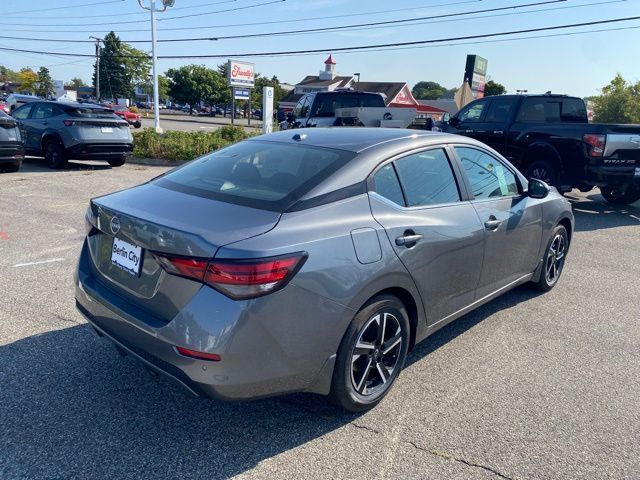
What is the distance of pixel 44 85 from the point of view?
7856cm

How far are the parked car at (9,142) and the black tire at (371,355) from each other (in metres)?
10.7

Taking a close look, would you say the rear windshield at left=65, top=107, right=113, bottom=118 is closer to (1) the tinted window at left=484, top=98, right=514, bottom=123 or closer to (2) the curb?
(2) the curb

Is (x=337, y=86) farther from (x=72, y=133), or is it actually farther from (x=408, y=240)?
(x=408, y=240)

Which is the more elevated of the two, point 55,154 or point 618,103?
point 618,103

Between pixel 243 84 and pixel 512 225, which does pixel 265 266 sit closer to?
pixel 512 225

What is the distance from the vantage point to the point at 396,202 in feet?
10.4

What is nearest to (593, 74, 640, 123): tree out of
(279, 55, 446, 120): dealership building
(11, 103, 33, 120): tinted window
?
(279, 55, 446, 120): dealership building

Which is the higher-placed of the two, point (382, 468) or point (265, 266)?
point (265, 266)

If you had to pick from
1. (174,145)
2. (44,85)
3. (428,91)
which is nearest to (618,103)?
(174,145)

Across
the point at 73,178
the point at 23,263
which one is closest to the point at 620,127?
the point at 23,263

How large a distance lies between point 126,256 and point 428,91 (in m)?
149

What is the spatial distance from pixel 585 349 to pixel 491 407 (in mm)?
1364

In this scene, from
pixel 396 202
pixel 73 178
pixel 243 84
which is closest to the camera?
pixel 396 202

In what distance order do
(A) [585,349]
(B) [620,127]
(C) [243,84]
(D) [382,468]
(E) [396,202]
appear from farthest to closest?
(C) [243,84] < (B) [620,127] < (A) [585,349] < (E) [396,202] < (D) [382,468]
